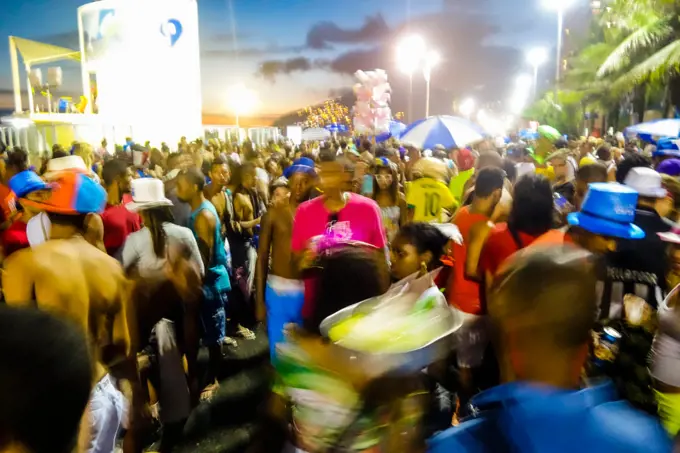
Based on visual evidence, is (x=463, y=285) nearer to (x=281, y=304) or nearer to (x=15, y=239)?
(x=281, y=304)

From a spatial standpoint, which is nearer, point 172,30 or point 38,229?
point 38,229

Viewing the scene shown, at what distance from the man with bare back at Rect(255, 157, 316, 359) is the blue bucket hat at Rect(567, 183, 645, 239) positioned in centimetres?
184

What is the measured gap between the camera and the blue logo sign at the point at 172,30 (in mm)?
30391

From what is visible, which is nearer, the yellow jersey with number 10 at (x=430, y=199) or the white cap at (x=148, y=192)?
the white cap at (x=148, y=192)

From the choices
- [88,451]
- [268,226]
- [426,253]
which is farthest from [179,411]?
[426,253]

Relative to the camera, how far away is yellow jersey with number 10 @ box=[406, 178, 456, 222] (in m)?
6.14

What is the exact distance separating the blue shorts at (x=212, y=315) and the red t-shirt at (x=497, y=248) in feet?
8.13

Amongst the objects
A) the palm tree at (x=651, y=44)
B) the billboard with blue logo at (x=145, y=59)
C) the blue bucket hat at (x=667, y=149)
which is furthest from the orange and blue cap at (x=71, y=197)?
the billboard with blue logo at (x=145, y=59)

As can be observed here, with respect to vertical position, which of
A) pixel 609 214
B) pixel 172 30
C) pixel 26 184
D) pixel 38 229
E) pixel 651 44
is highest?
pixel 172 30

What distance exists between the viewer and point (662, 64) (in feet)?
62.7

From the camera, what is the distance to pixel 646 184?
4395 millimetres

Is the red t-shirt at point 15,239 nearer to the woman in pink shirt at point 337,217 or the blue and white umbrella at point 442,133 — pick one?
the woman in pink shirt at point 337,217

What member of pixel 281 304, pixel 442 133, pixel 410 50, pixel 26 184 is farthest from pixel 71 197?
pixel 410 50

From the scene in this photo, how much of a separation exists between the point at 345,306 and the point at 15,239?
11.0ft
